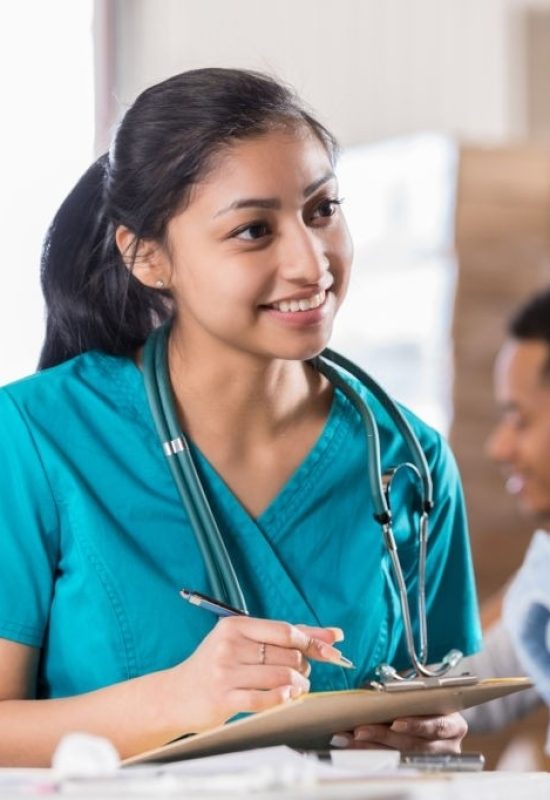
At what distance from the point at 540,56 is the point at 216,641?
117 inches

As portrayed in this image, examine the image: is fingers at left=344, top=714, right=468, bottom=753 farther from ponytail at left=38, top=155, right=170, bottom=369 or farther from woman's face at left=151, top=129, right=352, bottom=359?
ponytail at left=38, top=155, right=170, bottom=369

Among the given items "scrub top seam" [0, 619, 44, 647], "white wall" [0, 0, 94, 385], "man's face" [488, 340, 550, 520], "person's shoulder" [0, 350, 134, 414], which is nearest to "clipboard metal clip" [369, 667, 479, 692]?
"scrub top seam" [0, 619, 44, 647]

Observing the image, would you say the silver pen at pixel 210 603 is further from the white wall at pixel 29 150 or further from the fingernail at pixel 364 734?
the white wall at pixel 29 150

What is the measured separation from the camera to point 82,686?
137cm

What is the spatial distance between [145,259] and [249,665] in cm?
49

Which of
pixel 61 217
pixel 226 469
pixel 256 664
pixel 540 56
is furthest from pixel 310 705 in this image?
pixel 540 56

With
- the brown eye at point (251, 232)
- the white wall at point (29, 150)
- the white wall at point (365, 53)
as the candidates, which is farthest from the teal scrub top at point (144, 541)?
the white wall at point (365, 53)

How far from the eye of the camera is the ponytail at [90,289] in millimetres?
1521

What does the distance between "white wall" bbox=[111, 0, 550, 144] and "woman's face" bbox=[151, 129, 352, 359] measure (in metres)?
1.81

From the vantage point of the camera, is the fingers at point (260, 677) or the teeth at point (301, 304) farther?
the teeth at point (301, 304)

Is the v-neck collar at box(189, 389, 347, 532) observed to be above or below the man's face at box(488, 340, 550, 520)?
above

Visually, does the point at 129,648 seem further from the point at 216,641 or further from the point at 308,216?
the point at 308,216

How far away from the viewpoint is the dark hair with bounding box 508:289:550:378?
8.77ft

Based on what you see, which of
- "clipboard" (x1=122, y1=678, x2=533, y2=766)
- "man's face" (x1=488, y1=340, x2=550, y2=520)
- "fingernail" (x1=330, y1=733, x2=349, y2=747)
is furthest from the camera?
"man's face" (x1=488, y1=340, x2=550, y2=520)
